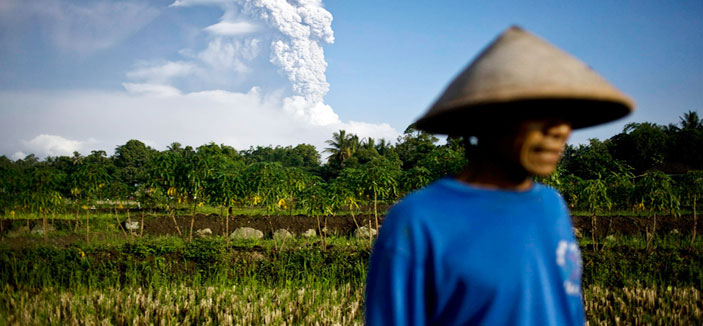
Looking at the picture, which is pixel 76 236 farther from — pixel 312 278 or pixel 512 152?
pixel 512 152

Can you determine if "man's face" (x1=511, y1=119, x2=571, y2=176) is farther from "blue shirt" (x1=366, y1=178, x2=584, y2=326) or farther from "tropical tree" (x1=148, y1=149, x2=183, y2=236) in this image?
"tropical tree" (x1=148, y1=149, x2=183, y2=236)

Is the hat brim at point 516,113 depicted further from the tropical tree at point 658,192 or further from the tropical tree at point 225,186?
the tropical tree at point 658,192

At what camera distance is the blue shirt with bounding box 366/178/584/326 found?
37.3 inches

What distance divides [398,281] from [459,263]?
0.15m

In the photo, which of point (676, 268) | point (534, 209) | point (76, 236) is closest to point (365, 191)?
point (676, 268)

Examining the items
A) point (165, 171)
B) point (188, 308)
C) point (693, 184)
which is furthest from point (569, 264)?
point (693, 184)

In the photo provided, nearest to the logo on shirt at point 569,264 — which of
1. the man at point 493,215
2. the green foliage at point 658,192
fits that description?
the man at point 493,215

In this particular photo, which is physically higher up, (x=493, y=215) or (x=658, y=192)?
(x=493, y=215)

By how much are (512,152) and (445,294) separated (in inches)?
15.1

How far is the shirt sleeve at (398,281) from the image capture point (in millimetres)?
939

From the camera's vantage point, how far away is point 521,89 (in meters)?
0.93

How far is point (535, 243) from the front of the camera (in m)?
1.04

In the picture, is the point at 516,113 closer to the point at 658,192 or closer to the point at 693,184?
the point at 658,192

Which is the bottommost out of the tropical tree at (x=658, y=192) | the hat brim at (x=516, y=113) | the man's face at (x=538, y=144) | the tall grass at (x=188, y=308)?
the tall grass at (x=188, y=308)
